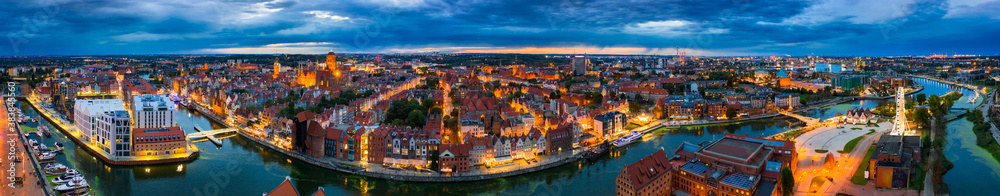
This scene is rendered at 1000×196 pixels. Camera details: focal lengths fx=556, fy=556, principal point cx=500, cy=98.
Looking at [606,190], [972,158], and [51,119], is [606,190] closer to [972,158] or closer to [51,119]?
[972,158]

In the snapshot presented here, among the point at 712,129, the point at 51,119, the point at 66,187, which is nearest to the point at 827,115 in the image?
the point at 712,129

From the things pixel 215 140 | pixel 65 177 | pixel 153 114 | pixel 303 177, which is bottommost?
pixel 303 177

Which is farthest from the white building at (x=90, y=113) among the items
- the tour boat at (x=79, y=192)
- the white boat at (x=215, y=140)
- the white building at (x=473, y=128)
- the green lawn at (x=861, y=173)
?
the green lawn at (x=861, y=173)

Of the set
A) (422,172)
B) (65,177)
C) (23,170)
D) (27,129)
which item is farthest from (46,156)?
(422,172)

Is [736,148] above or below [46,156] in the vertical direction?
above

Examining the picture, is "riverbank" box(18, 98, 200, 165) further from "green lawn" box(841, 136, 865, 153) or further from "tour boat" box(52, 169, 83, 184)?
"green lawn" box(841, 136, 865, 153)

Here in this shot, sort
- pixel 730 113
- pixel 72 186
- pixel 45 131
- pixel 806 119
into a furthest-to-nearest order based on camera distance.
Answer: pixel 730 113, pixel 806 119, pixel 45 131, pixel 72 186

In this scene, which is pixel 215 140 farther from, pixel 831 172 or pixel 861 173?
pixel 861 173

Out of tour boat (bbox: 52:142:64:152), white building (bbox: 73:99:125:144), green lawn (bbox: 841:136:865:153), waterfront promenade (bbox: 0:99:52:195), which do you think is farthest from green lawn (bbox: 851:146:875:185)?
tour boat (bbox: 52:142:64:152)
